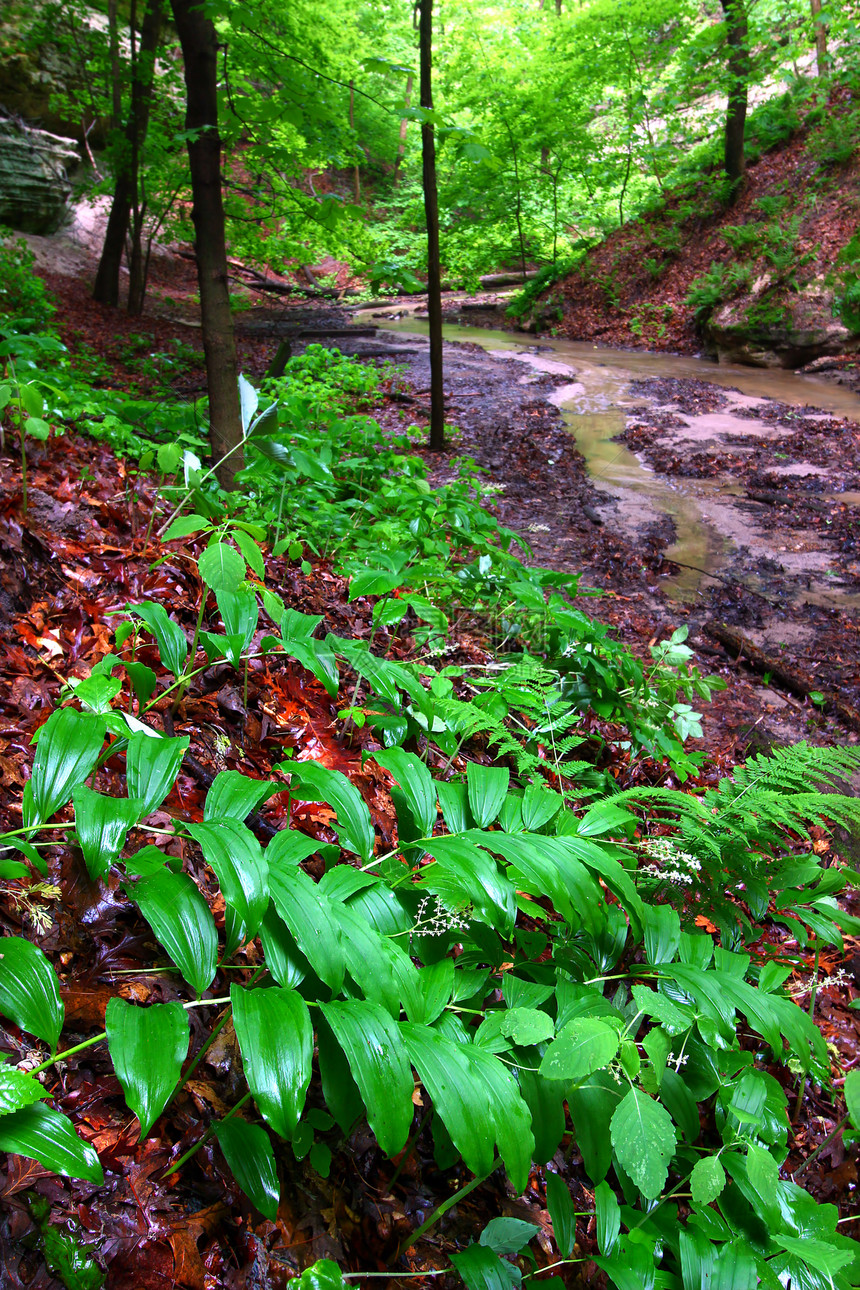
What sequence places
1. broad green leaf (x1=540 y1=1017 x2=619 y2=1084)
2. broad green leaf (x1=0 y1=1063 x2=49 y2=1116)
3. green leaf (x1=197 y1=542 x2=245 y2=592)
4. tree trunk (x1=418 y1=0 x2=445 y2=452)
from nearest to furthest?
broad green leaf (x1=0 y1=1063 x2=49 y2=1116) < broad green leaf (x1=540 y1=1017 x2=619 y2=1084) < green leaf (x1=197 y1=542 x2=245 y2=592) < tree trunk (x1=418 y1=0 x2=445 y2=452)

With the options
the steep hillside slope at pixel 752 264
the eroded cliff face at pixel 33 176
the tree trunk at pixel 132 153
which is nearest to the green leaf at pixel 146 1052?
the tree trunk at pixel 132 153

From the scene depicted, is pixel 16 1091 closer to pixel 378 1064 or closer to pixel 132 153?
pixel 378 1064

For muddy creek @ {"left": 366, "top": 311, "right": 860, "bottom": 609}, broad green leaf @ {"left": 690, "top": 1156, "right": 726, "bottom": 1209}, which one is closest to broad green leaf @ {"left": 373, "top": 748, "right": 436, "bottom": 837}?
broad green leaf @ {"left": 690, "top": 1156, "right": 726, "bottom": 1209}

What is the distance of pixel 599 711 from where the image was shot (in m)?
3.27

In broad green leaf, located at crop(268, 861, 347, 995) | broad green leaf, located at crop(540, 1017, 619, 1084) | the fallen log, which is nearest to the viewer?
broad green leaf, located at crop(268, 861, 347, 995)

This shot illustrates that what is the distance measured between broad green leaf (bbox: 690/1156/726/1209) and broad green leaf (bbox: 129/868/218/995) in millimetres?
1019

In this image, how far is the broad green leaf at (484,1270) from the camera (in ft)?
3.90

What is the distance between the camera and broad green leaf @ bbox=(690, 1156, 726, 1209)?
1268mm

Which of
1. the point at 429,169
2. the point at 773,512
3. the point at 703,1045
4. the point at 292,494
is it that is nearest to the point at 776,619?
the point at 773,512

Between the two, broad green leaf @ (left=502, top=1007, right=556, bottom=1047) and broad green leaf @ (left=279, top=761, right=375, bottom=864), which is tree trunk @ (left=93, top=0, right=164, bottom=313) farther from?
broad green leaf @ (left=502, top=1007, right=556, bottom=1047)

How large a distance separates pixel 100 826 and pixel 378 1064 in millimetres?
578

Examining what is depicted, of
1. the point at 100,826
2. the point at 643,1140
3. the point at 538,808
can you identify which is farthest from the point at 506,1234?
the point at 100,826

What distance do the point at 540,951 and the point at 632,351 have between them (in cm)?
1713

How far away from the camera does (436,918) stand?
1362 mm
